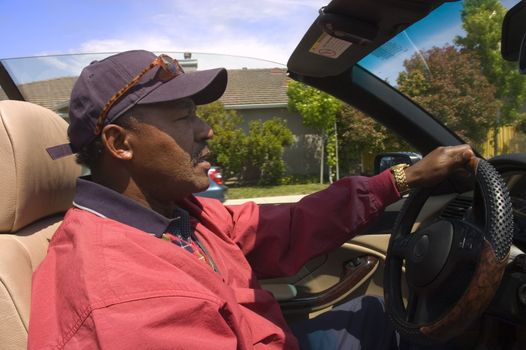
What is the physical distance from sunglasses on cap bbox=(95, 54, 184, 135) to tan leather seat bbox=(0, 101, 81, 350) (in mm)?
301

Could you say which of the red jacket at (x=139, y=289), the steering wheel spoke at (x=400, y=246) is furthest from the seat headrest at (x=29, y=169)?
the steering wheel spoke at (x=400, y=246)

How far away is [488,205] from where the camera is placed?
1.45 meters

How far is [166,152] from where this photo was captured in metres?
1.69

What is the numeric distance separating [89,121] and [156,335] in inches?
29.9

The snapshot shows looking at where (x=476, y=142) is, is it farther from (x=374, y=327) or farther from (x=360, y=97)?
(x=374, y=327)

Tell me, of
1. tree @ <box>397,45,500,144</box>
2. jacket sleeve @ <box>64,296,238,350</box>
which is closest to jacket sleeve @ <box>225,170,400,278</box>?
tree @ <box>397,45,500,144</box>

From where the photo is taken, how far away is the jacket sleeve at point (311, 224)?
2096 millimetres

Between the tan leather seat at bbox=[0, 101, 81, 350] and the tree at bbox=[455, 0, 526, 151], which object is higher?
the tree at bbox=[455, 0, 526, 151]

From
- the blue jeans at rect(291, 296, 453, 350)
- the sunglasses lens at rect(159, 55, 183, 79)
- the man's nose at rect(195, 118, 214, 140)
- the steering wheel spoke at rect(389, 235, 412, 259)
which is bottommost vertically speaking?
the blue jeans at rect(291, 296, 453, 350)

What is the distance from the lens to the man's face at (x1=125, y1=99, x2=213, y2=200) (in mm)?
1667

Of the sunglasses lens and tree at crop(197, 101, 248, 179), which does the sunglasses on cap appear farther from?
tree at crop(197, 101, 248, 179)

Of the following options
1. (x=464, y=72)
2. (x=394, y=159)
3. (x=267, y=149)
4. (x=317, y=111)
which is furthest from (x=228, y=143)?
(x=464, y=72)

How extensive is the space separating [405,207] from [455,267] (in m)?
0.49

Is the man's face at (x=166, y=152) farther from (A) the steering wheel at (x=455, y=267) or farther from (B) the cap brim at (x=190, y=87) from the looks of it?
(A) the steering wheel at (x=455, y=267)
